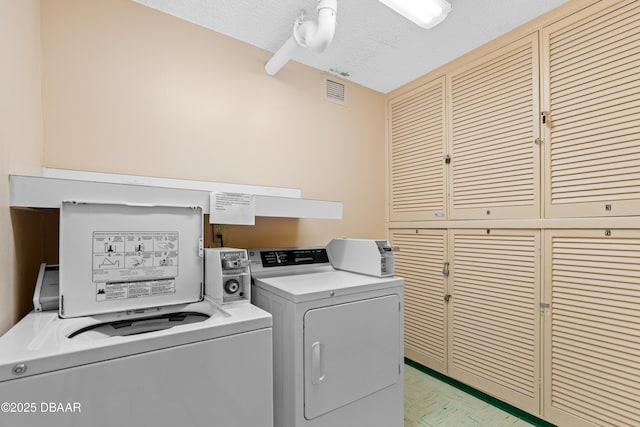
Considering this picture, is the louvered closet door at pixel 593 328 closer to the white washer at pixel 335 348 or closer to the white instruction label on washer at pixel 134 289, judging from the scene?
the white washer at pixel 335 348

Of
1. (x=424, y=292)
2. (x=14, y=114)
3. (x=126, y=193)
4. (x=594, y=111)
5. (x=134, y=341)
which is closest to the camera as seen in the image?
(x=134, y=341)

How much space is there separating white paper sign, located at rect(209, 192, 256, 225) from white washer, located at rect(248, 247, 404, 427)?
1.35ft

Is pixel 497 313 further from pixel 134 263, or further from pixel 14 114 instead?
pixel 14 114

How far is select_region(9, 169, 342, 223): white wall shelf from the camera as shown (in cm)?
119

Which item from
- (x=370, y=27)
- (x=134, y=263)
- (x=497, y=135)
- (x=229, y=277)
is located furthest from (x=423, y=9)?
(x=134, y=263)

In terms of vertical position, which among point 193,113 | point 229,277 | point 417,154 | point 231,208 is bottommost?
point 229,277

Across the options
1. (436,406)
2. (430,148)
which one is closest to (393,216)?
(430,148)

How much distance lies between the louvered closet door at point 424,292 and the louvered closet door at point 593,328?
0.79 metres

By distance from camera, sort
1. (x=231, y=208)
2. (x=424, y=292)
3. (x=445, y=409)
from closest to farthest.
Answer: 1. (x=231, y=208)
2. (x=445, y=409)
3. (x=424, y=292)

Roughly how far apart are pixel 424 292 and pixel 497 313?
64cm

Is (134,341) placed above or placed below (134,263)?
below

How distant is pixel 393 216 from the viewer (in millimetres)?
3076

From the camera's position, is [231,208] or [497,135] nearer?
[231,208]

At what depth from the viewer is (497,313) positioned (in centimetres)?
224
